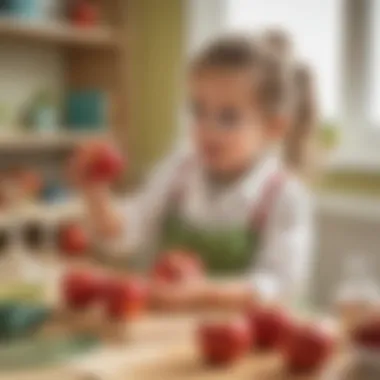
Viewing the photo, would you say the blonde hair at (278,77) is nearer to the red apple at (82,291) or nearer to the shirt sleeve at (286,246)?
the shirt sleeve at (286,246)

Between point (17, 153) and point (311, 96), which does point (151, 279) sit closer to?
point (311, 96)

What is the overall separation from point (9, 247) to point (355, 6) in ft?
3.50

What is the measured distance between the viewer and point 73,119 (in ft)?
8.11

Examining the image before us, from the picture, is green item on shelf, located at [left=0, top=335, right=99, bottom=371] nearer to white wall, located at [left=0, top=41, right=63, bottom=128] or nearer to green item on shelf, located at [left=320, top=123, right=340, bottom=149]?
green item on shelf, located at [left=320, top=123, right=340, bottom=149]

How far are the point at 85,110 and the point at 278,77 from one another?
914 mm

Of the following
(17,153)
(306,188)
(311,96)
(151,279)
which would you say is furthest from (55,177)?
(151,279)

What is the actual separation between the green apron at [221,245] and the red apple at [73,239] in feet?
2.09

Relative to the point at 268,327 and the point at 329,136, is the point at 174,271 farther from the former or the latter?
the point at 329,136

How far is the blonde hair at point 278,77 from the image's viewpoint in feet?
5.42

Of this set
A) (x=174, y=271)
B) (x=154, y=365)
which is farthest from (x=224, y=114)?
(x=154, y=365)

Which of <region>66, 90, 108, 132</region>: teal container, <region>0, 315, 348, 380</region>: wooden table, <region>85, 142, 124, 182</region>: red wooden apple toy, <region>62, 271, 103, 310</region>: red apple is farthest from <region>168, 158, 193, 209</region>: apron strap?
<region>66, 90, 108, 132</region>: teal container

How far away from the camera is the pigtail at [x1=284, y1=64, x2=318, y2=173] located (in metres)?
1.72

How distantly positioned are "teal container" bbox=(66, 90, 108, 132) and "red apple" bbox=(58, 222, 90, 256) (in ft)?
1.09

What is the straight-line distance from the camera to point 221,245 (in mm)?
1501
